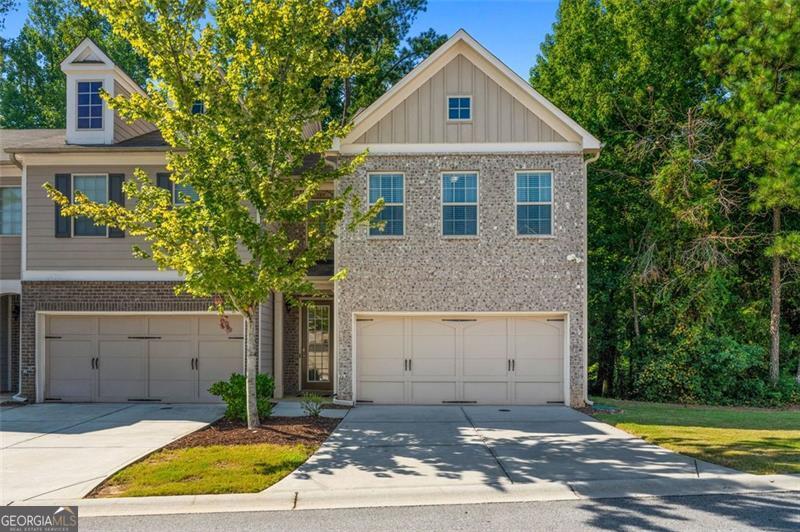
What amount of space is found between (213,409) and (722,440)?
32.4 ft

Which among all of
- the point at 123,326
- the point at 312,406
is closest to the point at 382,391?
the point at 312,406

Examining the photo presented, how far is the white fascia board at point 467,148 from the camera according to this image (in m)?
14.2

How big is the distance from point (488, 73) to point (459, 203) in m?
3.03

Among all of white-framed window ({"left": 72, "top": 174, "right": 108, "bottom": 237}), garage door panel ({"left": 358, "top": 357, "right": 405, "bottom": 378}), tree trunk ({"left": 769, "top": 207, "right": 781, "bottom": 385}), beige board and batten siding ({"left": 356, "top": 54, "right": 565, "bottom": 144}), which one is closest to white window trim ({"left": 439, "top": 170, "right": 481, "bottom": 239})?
beige board and batten siding ({"left": 356, "top": 54, "right": 565, "bottom": 144})

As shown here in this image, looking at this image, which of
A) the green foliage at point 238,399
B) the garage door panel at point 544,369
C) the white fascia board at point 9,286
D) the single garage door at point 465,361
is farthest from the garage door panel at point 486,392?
the white fascia board at point 9,286

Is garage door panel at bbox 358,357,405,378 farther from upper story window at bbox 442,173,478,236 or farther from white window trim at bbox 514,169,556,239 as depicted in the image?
white window trim at bbox 514,169,556,239

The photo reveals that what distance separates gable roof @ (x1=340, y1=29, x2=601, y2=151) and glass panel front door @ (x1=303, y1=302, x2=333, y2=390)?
4785mm

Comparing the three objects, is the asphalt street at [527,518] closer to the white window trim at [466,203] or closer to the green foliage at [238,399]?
the green foliage at [238,399]

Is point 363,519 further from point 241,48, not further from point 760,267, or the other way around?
point 760,267

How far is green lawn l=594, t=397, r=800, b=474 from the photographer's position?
28.5ft

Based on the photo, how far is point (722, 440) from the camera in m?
10.1

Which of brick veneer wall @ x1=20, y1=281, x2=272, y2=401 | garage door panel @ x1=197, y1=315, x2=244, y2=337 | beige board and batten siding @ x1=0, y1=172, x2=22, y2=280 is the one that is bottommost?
garage door panel @ x1=197, y1=315, x2=244, y2=337

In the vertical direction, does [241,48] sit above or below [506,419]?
above

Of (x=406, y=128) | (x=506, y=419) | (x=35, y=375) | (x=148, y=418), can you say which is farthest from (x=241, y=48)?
(x=35, y=375)
